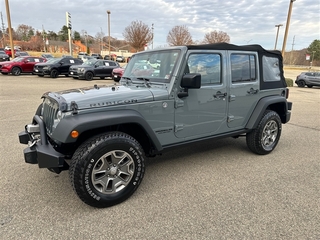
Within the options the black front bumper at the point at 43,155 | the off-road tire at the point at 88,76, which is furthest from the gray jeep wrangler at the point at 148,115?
the off-road tire at the point at 88,76

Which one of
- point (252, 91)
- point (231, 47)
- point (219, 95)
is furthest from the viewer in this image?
point (252, 91)


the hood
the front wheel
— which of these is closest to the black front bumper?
the front wheel

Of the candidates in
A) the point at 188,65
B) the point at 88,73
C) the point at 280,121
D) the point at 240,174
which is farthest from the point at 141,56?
the point at 88,73

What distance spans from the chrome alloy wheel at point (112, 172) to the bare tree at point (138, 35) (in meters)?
40.1

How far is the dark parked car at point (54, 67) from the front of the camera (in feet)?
55.8

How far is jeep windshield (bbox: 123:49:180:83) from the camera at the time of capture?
3207 millimetres

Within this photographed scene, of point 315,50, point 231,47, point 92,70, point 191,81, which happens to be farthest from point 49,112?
point 315,50

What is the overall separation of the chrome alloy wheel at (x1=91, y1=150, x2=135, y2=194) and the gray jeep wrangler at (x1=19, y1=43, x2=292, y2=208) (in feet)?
0.04

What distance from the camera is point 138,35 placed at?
40.7 meters

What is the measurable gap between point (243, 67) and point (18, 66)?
18.3 m

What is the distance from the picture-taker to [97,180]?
262cm

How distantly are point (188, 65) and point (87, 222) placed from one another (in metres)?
2.26

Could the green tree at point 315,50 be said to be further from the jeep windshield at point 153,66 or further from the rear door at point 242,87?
the jeep windshield at point 153,66

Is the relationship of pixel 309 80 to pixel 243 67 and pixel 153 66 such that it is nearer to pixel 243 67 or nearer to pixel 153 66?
pixel 243 67
